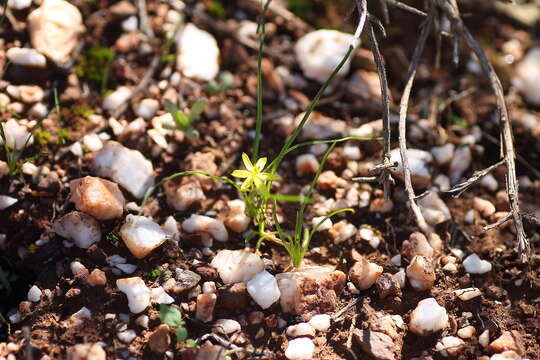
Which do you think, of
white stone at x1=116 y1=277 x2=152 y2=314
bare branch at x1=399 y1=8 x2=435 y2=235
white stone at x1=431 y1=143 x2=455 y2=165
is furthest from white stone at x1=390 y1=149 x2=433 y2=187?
white stone at x1=116 y1=277 x2=152 y2=314

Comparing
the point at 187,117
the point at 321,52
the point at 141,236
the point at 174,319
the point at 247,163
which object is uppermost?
the point at 321,52

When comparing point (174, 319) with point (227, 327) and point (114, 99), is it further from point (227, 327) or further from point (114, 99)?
point (114, 99)

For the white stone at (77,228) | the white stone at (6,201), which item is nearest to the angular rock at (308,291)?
the white stone at (77,228)

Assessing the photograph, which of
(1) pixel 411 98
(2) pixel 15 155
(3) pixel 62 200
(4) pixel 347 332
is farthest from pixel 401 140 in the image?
(2) pixel 15 155

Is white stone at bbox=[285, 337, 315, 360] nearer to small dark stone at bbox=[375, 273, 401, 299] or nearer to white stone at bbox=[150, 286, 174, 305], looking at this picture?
small dark stone at bbox=[375, 273, 401, 299]

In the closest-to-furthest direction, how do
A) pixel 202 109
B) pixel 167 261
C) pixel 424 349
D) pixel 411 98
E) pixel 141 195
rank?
pixel 424 349
pixel 167 261
pixel 141 195
pixel 202 109
pixel 411 98

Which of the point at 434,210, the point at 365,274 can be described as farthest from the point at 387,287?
the point at 434,210

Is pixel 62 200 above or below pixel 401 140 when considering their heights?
below

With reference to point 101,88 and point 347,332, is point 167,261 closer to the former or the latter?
point 347,332
